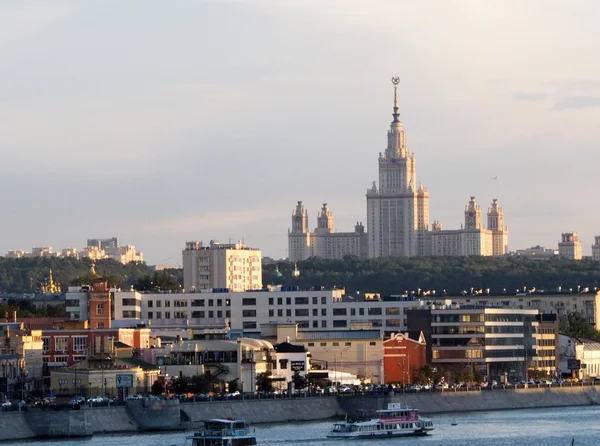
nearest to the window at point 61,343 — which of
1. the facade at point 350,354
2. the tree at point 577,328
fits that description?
the facade at point 350,354

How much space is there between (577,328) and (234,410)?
80734 mm

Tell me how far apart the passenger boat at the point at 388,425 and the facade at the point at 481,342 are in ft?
129

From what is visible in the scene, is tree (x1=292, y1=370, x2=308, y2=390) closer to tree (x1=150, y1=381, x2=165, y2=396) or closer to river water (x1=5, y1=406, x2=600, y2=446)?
river water (x1=5, y1=406, x2=600, y2=446)

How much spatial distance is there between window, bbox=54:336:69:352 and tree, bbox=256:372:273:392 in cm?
1339

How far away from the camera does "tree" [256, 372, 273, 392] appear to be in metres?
122

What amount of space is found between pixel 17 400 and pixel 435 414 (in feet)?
87.5

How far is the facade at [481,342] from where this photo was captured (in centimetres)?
14938

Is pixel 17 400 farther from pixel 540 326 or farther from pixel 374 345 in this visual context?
pixel 540 326

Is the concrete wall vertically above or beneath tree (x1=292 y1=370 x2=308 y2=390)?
beneath

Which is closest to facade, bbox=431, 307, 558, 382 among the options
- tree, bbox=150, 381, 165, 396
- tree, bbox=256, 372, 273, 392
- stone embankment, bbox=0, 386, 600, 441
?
stone embankment, bbox=0, 386, 600, 441

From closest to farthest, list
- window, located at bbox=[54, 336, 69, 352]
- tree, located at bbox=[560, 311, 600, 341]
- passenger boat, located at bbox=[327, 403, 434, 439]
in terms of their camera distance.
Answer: passenger boat, located at bbox=[327, 403, 434, 439] → window, located at bbox=[54, 336, 69, 352] → tree, located at bbox=[560, 311, 600, 341]

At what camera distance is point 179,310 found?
164 m

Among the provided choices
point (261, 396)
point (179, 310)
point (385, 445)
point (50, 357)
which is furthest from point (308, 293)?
point (385, 445)

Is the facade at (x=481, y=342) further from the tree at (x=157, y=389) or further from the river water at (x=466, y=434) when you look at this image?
the tree at (x=157, y=389)
